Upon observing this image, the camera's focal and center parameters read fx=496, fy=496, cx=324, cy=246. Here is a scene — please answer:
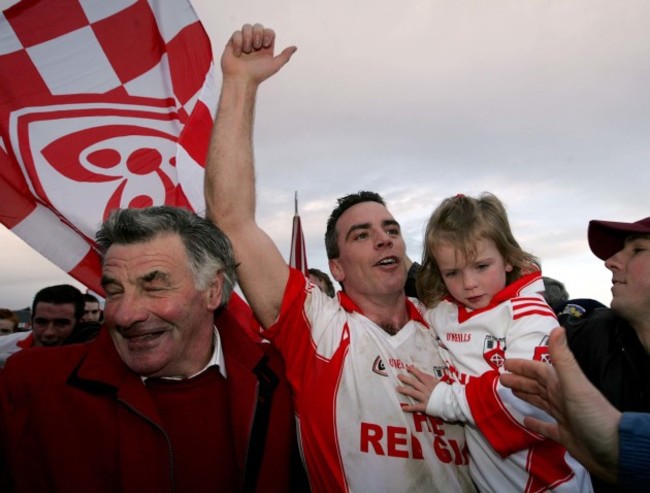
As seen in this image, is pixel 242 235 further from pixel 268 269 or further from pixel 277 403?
pixel 277 403

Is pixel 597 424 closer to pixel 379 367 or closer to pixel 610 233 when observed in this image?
pixel 379 367

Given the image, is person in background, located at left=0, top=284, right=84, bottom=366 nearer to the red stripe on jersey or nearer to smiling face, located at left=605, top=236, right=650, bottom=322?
the red stripe on jersey

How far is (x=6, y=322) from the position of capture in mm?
7648

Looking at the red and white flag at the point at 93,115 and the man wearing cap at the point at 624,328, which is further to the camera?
the red and white flag at the point at 93,115

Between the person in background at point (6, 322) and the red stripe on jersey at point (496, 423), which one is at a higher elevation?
the person in background at point (6, 322)

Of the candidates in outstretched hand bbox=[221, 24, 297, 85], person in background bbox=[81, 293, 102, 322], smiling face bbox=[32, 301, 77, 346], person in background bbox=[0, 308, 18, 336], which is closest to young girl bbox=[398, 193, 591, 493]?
outstretched hand bbox=[221, 24, 297, 85]

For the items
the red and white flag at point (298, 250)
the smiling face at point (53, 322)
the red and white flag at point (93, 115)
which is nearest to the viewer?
the red and white flag at point (93, 115)

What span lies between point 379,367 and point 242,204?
3.24 ft

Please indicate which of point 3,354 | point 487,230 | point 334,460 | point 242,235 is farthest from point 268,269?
point 3,354

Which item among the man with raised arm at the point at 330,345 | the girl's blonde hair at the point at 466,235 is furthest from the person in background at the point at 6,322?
the girl's blonde hair at the point at 466,235

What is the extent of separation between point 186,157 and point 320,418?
7.63 feet

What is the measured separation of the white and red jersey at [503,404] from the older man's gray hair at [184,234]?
1.13 meters

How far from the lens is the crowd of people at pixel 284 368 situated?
6.07ft

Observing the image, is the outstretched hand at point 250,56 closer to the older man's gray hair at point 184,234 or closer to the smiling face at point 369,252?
the older man's gray hair at point 184,234
